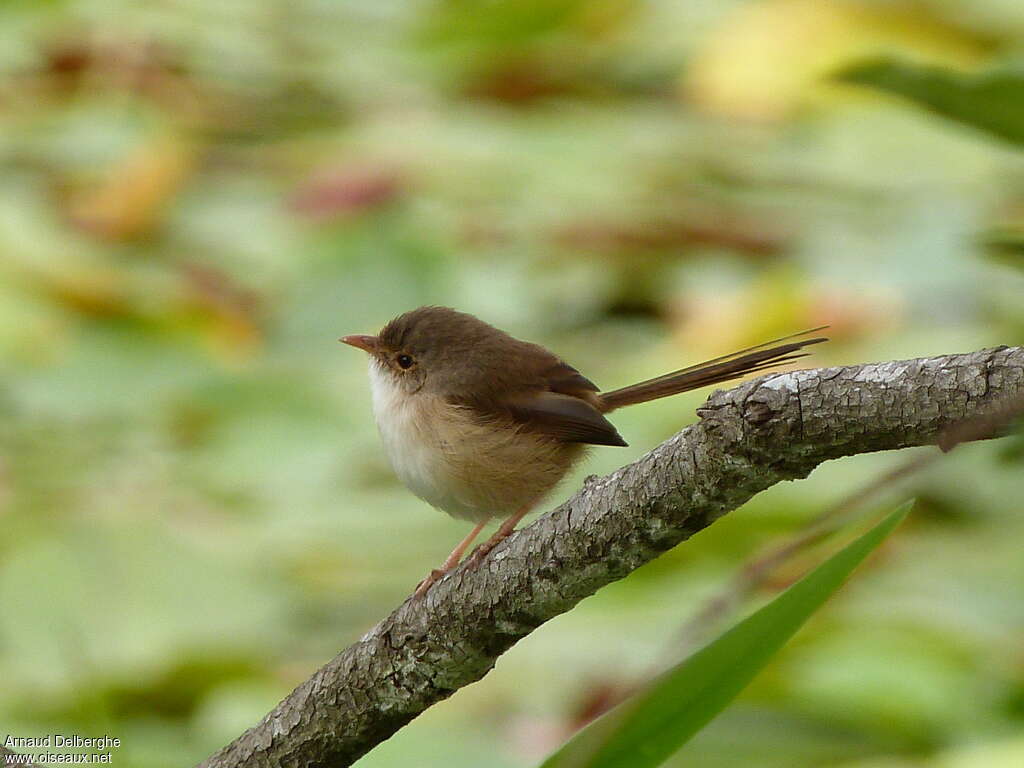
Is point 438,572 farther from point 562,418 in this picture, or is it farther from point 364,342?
point 364,342

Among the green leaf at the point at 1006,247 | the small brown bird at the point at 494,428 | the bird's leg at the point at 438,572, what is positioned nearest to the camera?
the green leaf at the point at 1006,247

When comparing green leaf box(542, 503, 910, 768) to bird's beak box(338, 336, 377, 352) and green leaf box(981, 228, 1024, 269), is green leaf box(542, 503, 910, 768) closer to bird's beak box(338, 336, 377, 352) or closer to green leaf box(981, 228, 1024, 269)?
green leaf box(981, 228, 1024, 269)

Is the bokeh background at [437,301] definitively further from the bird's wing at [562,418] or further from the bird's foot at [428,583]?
the bird's foot at [428,583]

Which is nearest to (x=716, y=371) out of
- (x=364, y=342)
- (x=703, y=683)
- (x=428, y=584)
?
(x=428, y=584)

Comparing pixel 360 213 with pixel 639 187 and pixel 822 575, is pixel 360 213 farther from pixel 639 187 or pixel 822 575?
pixel 822 575

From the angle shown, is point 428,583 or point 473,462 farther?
point 473,462

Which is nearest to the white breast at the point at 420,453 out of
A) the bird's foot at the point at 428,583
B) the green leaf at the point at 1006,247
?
the bird's foot at the point at 428,583

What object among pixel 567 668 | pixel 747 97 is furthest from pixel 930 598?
pixel 747 97

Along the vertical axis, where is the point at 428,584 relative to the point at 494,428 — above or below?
below
